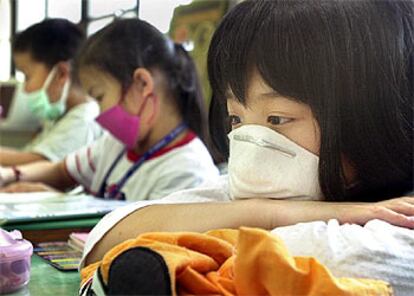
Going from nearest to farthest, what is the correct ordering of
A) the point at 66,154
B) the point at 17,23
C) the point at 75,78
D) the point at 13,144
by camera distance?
the point at 17,23, the point at 75,78, the point at 66,154, the point at 13,144

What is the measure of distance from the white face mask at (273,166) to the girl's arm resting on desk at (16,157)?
37.9 inches

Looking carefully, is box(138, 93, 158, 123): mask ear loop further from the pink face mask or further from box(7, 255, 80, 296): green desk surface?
box(7, 255, 80, 296): green desk surface

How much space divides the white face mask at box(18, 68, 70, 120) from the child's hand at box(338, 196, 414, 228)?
835 mm

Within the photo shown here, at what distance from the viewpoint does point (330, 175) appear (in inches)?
21.9

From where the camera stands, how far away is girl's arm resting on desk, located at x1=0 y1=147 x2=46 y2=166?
146 cm

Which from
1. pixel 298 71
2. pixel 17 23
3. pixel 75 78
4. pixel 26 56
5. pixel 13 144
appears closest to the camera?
pixel 298 71

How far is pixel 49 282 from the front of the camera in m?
0.60

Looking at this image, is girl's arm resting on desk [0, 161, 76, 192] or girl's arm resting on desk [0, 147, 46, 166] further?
girl's arm resting on desk [0, 147, 46, 166]

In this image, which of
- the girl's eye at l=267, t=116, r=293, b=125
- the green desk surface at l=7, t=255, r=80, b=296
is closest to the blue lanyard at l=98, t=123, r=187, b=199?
the green desk surface at l=7, t=255, r=80, b=296

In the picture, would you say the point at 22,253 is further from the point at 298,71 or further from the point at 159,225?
the point at 298,71

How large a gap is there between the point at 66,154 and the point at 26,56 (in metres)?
0.41

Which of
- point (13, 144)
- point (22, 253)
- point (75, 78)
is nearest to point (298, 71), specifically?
point (22, 253)

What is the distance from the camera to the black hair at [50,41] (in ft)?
2.80

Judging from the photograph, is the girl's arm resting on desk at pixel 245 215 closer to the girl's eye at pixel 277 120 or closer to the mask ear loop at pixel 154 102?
the girl's eye at pixel 277 120
